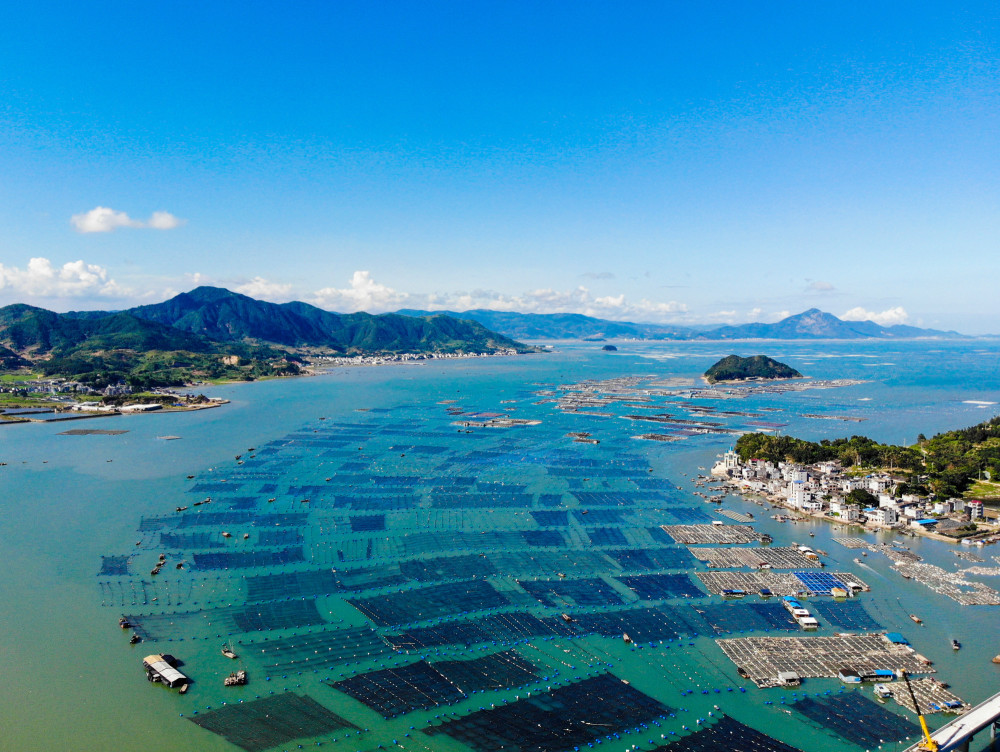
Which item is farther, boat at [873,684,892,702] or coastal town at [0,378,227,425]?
→ coastal town at [0,378,227,425]

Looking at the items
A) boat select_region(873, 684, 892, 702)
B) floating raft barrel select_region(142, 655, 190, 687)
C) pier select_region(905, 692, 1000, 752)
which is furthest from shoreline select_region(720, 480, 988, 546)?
floating raft barrel select_region(142, 655, 190, 687)

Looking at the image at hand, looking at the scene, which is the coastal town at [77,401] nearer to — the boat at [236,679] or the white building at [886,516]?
the boat at [236,679]

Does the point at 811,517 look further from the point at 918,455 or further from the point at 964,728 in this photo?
the point at 964,728

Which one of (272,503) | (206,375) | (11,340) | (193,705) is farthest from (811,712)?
(11,340)

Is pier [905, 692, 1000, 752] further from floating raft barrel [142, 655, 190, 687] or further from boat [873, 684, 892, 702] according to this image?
floating raft barrel [142, 655, 190, 687]

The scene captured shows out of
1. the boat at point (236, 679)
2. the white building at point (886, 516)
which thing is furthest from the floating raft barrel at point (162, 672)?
the white building at point (886, 516)

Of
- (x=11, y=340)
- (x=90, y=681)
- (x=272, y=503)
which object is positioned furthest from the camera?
(x=11, y=340)

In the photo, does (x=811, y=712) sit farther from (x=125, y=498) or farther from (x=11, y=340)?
(x=11, y=340)
